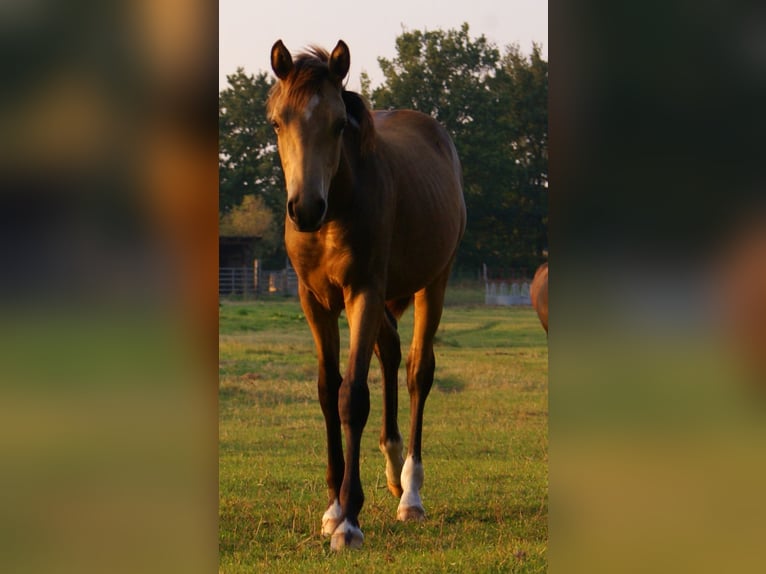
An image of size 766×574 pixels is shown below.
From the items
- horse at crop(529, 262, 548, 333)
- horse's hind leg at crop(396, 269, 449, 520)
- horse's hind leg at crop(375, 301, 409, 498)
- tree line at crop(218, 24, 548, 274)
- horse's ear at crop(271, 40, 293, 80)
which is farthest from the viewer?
tree line at crop(218, 24, 548, 274)

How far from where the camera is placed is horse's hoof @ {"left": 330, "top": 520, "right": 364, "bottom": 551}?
4.90m

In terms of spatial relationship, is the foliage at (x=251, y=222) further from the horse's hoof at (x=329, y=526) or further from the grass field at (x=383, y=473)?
the horse's hoof at (x=329, y=526)

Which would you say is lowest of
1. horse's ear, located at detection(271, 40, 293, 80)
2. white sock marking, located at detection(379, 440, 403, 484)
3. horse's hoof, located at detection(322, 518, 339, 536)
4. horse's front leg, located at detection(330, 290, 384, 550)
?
horse's hoof, located at detection(322, 518, 339, 536)

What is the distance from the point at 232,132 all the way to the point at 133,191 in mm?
36073

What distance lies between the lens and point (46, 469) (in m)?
1.10

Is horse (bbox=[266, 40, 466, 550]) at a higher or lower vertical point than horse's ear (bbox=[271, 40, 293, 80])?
lower

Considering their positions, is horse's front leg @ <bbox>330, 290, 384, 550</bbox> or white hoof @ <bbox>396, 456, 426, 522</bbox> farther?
white hoof @ <bbox>396, 456, 426, 522</bbox>

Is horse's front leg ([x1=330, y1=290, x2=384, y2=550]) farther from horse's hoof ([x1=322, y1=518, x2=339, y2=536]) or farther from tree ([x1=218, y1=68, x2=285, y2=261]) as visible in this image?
tree ([x1=218, y1=68, x2=285, y2=261])

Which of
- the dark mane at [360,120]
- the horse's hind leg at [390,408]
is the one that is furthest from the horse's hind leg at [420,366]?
the dark mane at [360,120]

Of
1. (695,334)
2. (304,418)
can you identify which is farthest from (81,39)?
(304,418)

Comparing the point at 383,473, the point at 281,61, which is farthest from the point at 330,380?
the point at 383,473

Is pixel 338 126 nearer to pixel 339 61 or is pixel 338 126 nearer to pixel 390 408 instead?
pixel 339 61

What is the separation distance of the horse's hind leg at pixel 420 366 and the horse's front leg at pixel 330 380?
0.74 meters

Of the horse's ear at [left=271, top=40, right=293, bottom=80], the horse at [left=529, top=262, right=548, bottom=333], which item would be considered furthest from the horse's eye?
the horse at [left=529, top=262, right=548, bottom=333]
